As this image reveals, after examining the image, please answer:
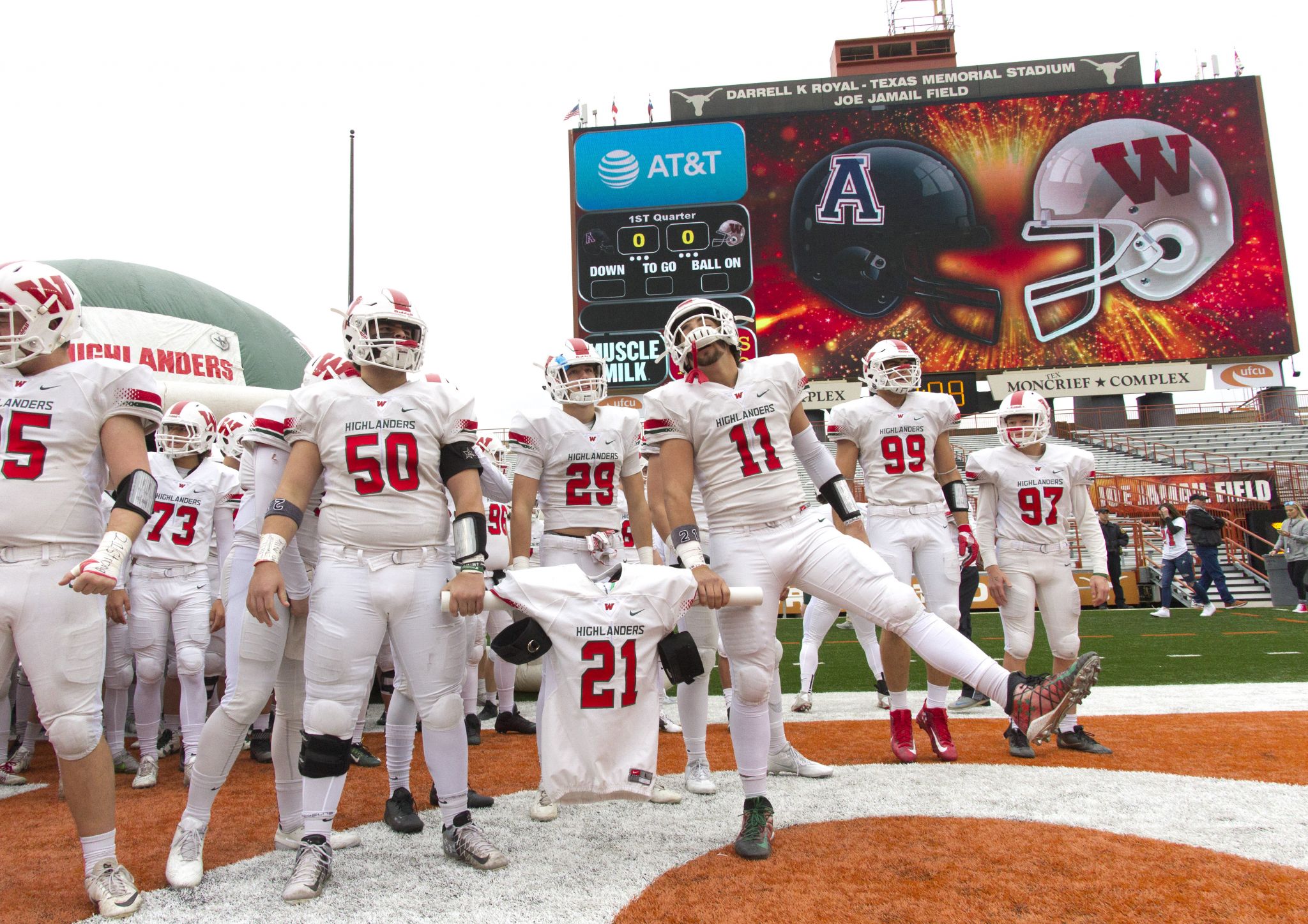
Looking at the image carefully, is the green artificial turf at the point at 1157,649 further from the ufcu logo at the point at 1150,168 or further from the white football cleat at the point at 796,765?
the ufcu logo at the point at 1150,168

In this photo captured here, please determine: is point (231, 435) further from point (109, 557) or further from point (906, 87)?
point (906, 87)

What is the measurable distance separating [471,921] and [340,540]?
A: 139 cm

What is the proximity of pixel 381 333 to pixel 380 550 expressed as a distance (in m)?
0.85

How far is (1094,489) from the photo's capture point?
835 inches

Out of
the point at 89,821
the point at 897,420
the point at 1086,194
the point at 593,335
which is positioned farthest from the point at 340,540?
the point at 1086,194

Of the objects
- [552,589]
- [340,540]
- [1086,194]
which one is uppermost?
[1086,194]

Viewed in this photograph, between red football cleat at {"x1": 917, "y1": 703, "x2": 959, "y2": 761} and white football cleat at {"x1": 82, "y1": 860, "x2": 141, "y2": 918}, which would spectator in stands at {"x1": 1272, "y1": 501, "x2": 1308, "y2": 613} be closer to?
red football cleat at {"x1": 917, "y1": 703, "x2": 959, "y2": 761}

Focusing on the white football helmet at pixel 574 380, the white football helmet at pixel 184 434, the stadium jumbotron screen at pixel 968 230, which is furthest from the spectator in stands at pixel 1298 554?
the white football helmet at pixel 184 434

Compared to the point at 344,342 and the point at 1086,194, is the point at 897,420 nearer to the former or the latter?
the point at 344,342

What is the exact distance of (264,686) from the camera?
354 centimetres

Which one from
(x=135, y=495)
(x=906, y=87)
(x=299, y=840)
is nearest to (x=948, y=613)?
(x=299, y=840)

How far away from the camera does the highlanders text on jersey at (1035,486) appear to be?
18.1 ft

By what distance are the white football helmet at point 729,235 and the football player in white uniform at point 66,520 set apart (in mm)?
20035

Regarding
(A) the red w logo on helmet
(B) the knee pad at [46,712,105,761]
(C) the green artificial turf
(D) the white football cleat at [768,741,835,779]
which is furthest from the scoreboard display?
(B) the knee pad at [46,712,105,761]
